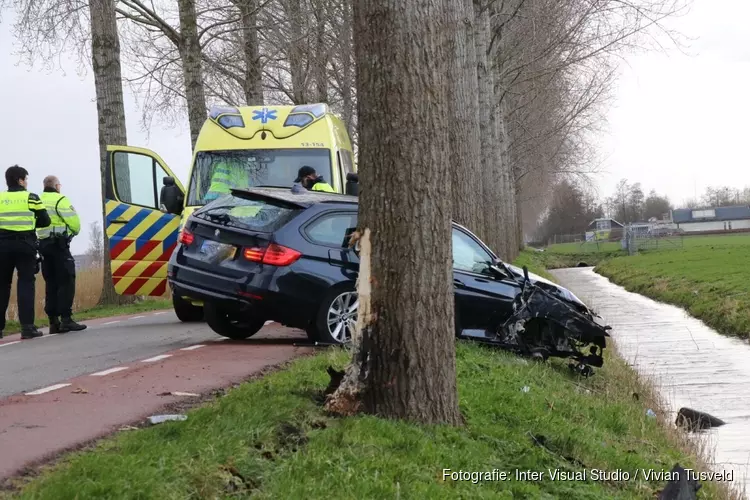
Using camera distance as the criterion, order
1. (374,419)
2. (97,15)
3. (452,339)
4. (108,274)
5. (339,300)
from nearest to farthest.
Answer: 1. (374,419)
2. (452,339)
3. (339,300)
4. (97,15)
5. (108,274)

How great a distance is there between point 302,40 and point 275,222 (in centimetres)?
1666

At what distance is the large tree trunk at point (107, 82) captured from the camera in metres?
19.0

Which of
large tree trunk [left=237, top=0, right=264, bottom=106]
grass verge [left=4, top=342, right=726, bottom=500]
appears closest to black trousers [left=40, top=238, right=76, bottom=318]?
grass verge [left=4, top=342, right=726, bottom=500]

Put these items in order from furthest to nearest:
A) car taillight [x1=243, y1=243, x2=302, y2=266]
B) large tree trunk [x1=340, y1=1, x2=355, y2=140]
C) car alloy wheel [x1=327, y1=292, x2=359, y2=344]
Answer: large tree trunk [x1=340, y1=1, x2=355, y2=140] → car alloy wheel [x1=327, y1=292, x2=359, y2=344] → car taillight [x1=243, y1=243, x2=302, y2=266]

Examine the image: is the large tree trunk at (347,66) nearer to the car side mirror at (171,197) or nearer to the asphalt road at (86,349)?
the car side mirror at (171,197)

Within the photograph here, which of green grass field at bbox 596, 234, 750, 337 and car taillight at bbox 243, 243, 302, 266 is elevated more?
car taillight at bbox 243, 243, 302, 266

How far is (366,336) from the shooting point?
6492 mm

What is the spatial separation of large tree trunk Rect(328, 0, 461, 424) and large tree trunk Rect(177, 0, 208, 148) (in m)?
14.6

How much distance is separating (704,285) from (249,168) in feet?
56.1

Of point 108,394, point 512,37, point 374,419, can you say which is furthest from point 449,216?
point 512,37

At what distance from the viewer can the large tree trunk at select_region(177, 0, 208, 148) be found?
67.5 feet

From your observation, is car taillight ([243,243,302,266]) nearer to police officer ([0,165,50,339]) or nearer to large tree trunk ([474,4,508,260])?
police officer ([0,165,50,339])

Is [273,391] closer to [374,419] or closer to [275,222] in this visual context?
[374,419]

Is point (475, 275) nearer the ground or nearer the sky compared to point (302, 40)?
nearer the ground
